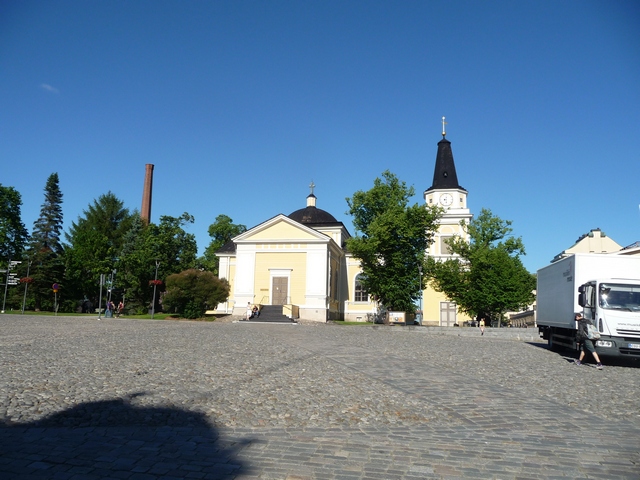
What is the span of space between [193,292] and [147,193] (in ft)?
122

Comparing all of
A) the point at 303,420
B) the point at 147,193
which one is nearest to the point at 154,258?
the point at 147,193

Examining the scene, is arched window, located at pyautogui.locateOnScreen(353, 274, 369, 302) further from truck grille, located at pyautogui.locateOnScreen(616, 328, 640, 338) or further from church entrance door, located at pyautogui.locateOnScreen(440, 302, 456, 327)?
truck grille, located at pyautogui.locateOnScreen(616, 328, 640, 338)

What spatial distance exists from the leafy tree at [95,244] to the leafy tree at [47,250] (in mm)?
2963

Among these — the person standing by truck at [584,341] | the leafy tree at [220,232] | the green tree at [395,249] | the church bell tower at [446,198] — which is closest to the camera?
the person standing by truck at [584,341]

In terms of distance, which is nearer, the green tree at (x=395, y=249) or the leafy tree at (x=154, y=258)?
the green tree at (x=395, y=249)

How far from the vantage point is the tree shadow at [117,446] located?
15.1 ft

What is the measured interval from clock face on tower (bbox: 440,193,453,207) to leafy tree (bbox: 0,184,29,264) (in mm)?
44397

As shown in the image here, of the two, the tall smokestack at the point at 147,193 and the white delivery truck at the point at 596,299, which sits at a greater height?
the tall smokestack at the point at 147,193

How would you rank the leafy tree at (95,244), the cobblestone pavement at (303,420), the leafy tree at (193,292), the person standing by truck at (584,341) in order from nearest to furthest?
the cobblestone pavement at (303,420), the person standing by truck at (584,341), the leafy tree at (193,292), the leafy tree at (95,244)

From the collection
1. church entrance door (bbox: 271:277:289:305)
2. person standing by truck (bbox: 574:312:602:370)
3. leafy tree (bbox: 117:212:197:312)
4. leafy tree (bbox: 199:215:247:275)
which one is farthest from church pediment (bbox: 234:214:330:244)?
person standing by truck (bbox: 574:312:602:370)

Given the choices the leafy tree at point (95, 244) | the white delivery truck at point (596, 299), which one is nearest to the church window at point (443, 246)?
the white delivery truck at point (596, 299)

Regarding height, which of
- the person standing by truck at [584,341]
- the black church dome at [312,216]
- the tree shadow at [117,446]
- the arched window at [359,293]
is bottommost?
the tree shadow at [117,446]

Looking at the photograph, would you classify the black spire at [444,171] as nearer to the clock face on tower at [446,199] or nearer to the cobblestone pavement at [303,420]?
the clock face on tower at [446,199]

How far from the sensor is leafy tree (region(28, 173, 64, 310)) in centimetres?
5169
